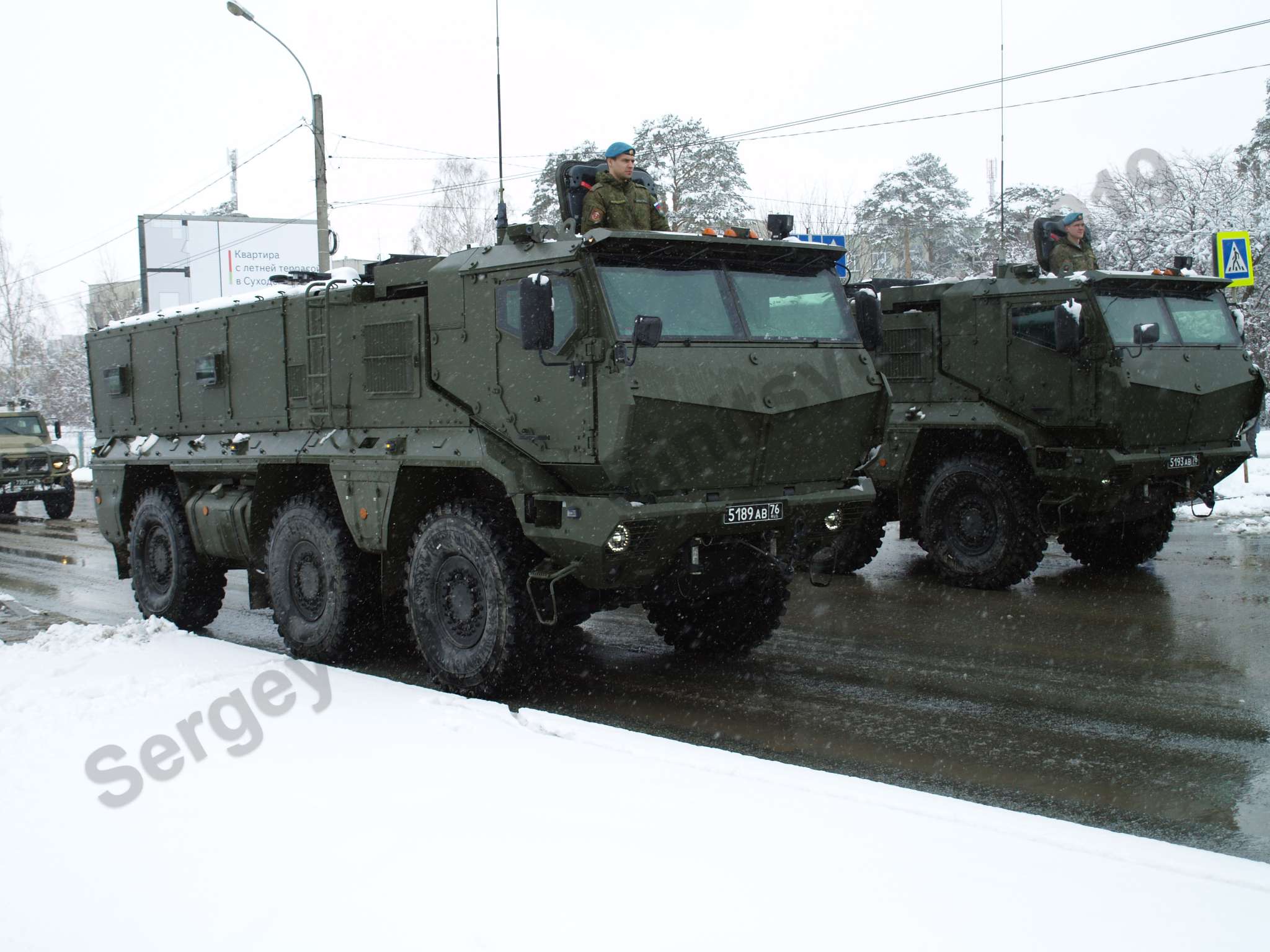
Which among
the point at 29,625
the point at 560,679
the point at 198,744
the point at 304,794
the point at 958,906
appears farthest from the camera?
the point at 29,625

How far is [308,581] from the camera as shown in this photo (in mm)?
8727

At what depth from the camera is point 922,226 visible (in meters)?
47.2

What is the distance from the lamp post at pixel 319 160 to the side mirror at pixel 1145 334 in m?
13.4

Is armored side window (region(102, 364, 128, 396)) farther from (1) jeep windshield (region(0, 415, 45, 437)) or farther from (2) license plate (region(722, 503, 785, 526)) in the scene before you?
(1) jeep windshield (region(0, 415, 45, 437))

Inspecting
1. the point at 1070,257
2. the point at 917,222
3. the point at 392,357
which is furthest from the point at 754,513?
the point at 917,222

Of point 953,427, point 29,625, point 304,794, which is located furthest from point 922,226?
point 304,794

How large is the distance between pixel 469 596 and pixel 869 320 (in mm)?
3068

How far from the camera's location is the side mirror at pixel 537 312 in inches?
259

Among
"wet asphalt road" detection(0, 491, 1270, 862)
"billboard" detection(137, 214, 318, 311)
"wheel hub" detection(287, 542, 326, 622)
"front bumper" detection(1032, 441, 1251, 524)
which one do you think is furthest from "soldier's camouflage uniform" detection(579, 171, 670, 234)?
"billboard" detection(137, 214, 318, 311)

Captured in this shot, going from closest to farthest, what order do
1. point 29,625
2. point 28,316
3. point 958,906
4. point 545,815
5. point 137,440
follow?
point 958,906
point 545,815
point 29,625
point 137,440
point 28,316

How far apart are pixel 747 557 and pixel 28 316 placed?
2319 inches

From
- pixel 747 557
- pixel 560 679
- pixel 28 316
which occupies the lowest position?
pixel 560 679

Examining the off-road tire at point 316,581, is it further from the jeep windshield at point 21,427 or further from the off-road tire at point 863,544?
the jeep windshield at point 21,427

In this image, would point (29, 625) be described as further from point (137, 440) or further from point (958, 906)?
point (958, 906)
